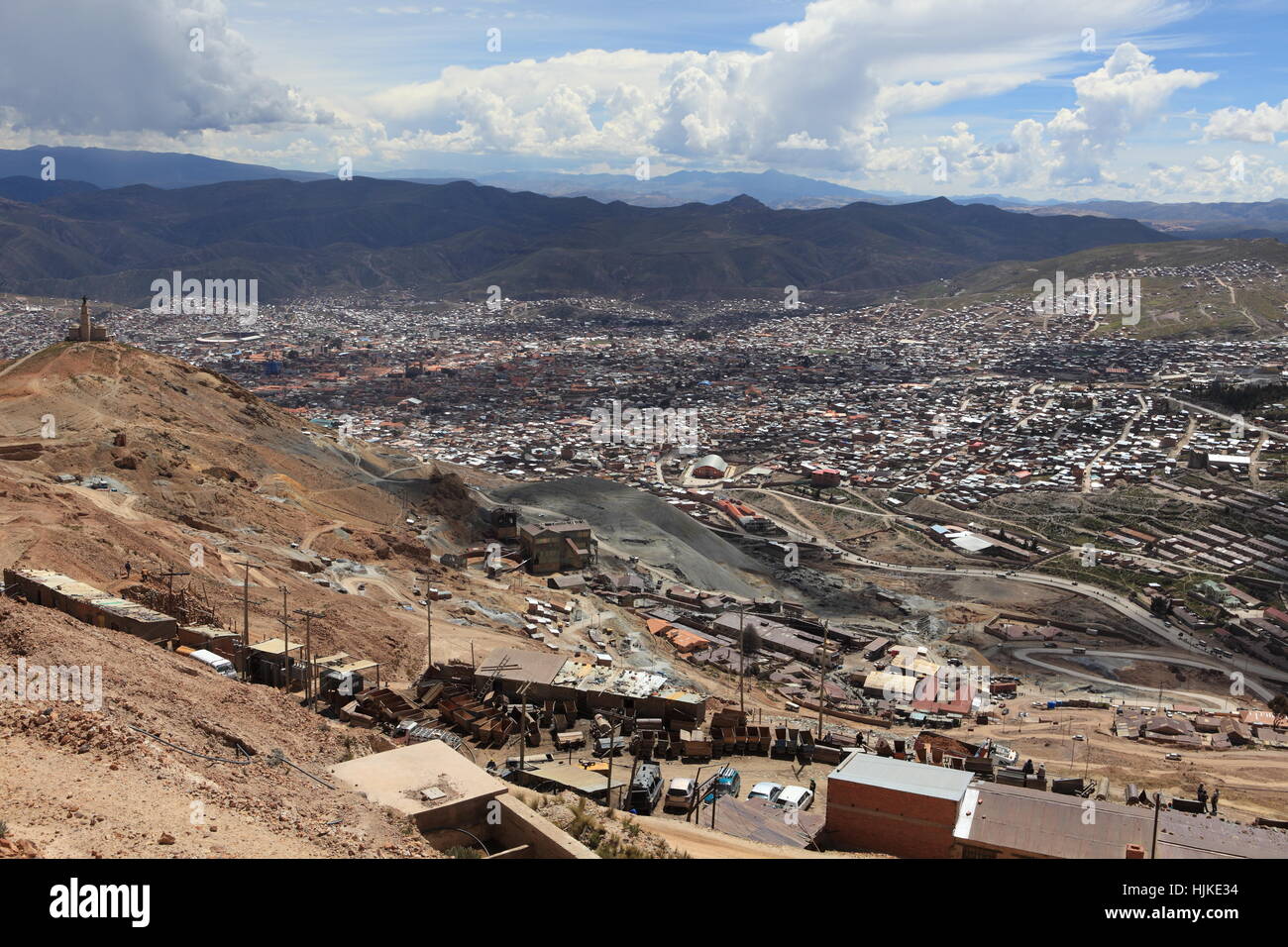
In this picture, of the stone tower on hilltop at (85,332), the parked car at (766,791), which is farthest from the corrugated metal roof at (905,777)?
the stone tower on hilltop at (85,332)

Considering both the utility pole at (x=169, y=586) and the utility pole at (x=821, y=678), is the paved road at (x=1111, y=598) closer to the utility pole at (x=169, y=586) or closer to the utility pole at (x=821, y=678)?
the utility pole at (x=821, y=678)

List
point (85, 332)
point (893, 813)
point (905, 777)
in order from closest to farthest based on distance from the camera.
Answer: point (893, 813)
point (905, 777)
point (85, 332)

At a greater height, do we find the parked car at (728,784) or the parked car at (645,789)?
the parked car at (645,789)

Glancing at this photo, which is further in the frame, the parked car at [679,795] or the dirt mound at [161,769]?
the parked car at [679,795]

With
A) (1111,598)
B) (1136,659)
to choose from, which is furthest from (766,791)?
(1111,598)

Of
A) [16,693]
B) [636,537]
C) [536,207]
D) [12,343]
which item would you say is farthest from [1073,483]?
[536,207]

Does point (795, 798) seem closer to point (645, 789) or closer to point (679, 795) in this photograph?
point (679, 795)

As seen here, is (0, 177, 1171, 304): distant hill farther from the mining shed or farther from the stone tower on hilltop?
the stone tower on hilltop

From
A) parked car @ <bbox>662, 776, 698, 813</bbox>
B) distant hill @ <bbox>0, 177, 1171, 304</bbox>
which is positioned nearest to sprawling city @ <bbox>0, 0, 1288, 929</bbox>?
parked car @ <bbox>662, 776, 698, 813</bbox>
